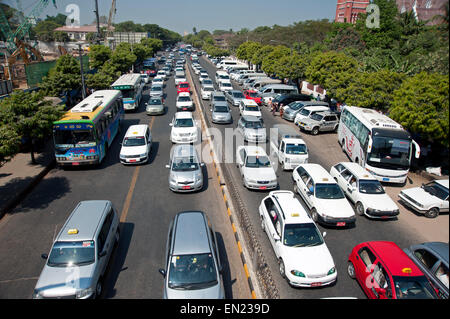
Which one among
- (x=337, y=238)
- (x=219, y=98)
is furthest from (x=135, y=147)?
(x=219, y=98)

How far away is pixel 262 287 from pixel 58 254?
6.10 metres

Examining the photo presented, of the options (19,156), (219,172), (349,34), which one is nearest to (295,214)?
Answer: (219,172)

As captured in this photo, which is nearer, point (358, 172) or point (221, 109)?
point (358, 172)

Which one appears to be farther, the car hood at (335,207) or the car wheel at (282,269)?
the car hood at (335,207)

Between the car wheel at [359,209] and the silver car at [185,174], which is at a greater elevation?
the silver car at [185,174]

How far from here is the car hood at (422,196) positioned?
46.2 ft

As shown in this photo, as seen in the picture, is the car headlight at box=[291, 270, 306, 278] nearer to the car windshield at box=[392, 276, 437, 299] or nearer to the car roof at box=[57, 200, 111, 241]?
the car windshield at box=[392, 276, 437, 299]

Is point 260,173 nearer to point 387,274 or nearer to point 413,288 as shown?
point 387,274

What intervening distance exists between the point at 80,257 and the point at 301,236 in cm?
698

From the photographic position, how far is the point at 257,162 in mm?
16016

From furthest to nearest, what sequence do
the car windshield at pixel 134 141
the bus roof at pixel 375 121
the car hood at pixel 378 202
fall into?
the car windshield at pixel 134 141, the bus roof at pixel 375 121, the car hood at pixel 378 202

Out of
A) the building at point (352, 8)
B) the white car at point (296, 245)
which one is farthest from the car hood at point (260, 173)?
the building at point (352, 8)

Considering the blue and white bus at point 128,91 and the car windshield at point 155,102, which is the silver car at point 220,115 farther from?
the blue and white bus at point 128,91

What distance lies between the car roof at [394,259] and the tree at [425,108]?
9.67 meters
